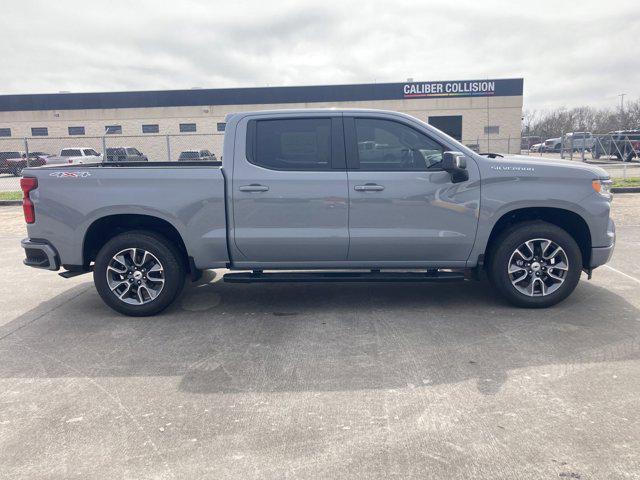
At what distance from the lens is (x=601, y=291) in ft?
18.5

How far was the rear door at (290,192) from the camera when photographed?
487 centimetres

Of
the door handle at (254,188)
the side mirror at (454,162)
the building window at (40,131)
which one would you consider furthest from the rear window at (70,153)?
the side mirror at (454,162)

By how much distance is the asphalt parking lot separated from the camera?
272cm

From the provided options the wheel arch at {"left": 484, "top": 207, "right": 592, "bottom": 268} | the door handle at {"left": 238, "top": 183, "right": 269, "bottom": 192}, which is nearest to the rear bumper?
the door handle at {"left": 238, "top": 183, "right": 269, "bottom": 192}

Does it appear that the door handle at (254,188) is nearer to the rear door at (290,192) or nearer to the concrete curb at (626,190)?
the rear door at (290,192)

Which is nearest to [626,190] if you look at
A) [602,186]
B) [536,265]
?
[602,186]

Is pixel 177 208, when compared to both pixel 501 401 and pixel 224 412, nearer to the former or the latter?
pixel 224 412

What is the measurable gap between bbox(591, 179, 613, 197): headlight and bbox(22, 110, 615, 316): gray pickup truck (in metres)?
0.02

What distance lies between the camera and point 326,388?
351 centimetres

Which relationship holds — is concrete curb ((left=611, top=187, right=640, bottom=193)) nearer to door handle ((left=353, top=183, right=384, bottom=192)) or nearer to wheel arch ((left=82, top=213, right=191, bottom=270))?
door handle ((left=353, top=183, right=384, bottom=192))

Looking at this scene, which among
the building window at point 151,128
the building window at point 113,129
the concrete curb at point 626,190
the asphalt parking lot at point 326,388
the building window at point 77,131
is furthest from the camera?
the building window at point 77,131

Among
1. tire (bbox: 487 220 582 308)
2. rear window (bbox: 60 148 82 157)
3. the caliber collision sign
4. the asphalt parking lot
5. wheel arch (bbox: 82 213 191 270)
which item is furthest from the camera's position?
the caliber collision sign

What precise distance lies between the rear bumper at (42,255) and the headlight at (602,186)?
5.38 m

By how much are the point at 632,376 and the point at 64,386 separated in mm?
4081
